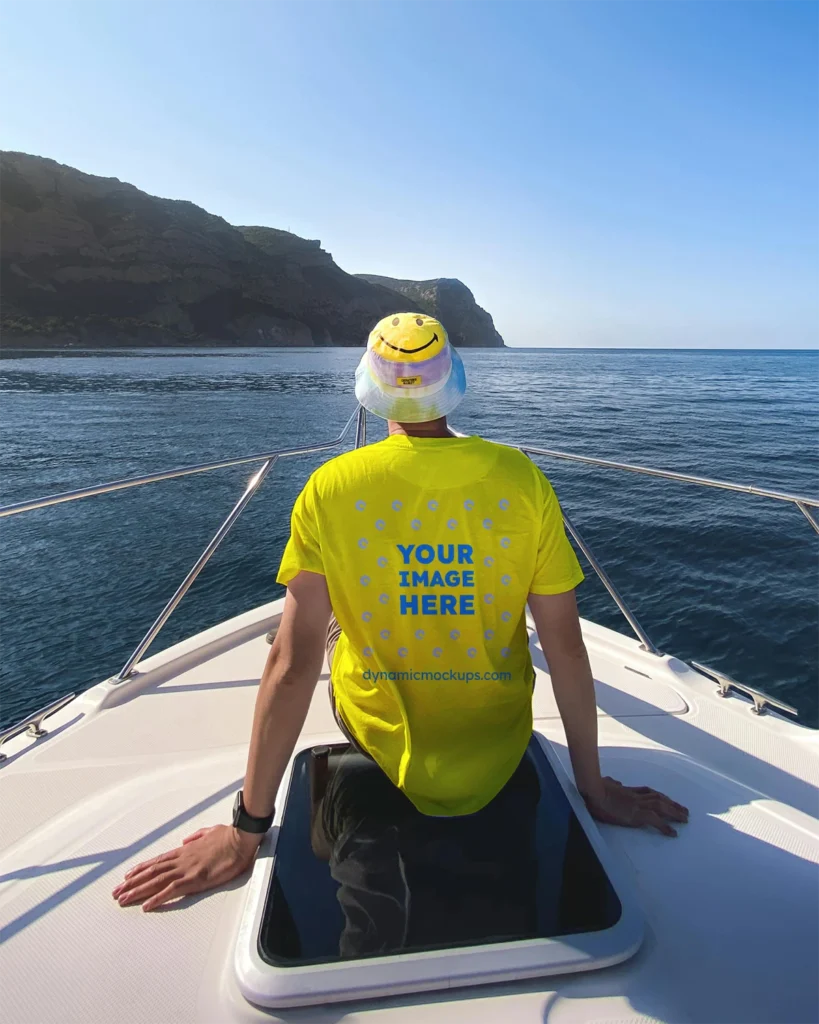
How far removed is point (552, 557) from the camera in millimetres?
1248

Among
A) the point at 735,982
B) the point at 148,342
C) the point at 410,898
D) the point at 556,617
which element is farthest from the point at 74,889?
the point at 148,342

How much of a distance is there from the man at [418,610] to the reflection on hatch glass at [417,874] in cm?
7

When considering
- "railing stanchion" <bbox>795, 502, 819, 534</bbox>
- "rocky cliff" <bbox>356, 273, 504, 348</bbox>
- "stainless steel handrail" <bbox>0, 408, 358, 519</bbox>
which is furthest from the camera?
"rocky cliff" <bbox>356, 273, 504, 348</bbox>

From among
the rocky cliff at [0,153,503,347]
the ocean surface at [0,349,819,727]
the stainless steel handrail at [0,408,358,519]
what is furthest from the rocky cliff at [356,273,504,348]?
the stainless steel handrail at [0,408,358,519]

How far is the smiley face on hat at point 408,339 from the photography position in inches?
49.4

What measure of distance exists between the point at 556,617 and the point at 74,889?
1.39m

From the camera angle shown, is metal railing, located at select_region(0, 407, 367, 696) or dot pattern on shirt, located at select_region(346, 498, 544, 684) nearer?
dot pattern on shirt, located at select_region(346, 498, 544, 684)

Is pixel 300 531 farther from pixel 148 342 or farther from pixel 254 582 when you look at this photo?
pixel 148 342

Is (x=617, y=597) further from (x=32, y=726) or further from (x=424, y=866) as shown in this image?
(x=32, y=726)

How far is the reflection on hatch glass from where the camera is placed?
1.10 m

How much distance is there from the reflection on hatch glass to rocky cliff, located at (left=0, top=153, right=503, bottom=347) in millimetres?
86029

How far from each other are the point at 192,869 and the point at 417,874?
583 mm

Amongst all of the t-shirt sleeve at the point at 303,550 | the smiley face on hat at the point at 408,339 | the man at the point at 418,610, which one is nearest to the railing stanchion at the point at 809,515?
the man at the point at 418,610

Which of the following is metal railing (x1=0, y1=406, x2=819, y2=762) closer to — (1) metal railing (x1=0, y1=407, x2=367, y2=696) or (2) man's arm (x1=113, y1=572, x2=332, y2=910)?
(1) metal railing (x1=0, y1=407, x2=367, y2=696)
